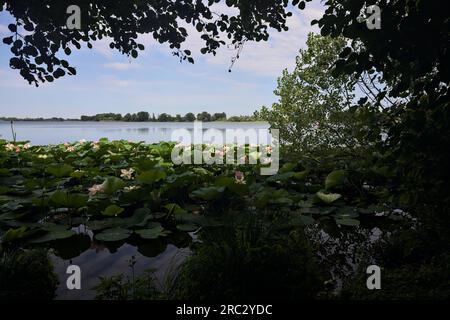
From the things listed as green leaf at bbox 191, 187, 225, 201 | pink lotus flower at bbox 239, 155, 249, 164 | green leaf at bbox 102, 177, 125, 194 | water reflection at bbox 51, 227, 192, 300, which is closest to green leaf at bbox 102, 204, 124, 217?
water reflection at bbox 51, 227, 192, 300

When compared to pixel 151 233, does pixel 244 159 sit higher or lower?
higher

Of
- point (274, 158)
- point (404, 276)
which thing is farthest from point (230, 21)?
point (404, 276)

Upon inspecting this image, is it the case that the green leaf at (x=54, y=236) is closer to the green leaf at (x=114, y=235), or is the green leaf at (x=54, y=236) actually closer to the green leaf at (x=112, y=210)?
the green leaf at (x=114, y=235)

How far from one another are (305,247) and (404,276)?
0.80 m

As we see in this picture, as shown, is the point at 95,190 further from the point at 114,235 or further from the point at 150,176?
the point at 114,235

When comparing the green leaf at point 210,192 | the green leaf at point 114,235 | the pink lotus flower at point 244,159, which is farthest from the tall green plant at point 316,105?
the green leaf at point 114,235

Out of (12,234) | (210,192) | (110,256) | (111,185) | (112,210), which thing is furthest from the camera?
(111,185)

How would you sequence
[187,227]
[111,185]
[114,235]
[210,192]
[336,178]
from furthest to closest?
[336,178], [111,185], [210,192], [187,227], [114,235]

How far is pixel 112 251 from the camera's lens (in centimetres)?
411

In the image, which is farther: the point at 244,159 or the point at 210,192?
the point at 244,159

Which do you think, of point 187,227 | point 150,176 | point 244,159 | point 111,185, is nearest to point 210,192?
point 187,227

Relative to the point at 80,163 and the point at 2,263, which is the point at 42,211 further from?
the point at 80,163

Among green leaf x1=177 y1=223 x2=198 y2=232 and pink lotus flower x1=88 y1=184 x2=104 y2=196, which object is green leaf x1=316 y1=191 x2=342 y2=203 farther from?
pink lotus flower x1=88 y1=184 x2=104 y2=196

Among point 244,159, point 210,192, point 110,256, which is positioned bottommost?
point 110,256
